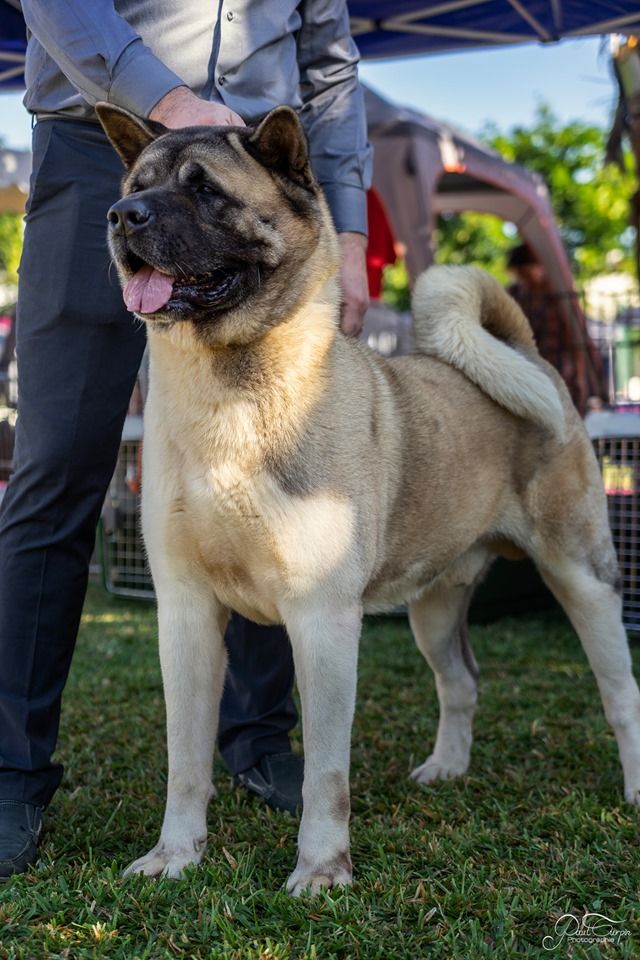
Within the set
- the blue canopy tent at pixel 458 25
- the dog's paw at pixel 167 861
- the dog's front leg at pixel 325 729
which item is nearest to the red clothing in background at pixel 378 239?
the blue canopy tent at pixel 458 25

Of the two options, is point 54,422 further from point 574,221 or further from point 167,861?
point 574,221

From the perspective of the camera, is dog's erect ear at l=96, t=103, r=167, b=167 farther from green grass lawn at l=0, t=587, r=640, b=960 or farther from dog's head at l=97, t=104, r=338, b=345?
green grass lawn at l=0, t=587, r=640, b=960

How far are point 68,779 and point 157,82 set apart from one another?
2.04 meters

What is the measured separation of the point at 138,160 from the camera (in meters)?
2.28

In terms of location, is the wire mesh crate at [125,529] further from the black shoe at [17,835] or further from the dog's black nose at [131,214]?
the dog's black nose at [131,214]

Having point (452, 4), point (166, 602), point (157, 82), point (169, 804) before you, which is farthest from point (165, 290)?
point (452, 4)

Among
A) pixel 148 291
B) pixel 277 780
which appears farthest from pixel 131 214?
pixel 277 780

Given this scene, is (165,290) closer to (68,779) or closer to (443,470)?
(443,470)

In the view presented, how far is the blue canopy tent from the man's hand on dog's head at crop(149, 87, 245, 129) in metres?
2.76

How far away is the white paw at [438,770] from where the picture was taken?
311cm

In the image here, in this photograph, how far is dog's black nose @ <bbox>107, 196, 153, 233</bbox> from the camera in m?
2.03

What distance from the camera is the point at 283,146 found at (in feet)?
7.49

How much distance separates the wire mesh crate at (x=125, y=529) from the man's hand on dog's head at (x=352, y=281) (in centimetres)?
247

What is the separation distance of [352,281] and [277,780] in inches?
57.5
